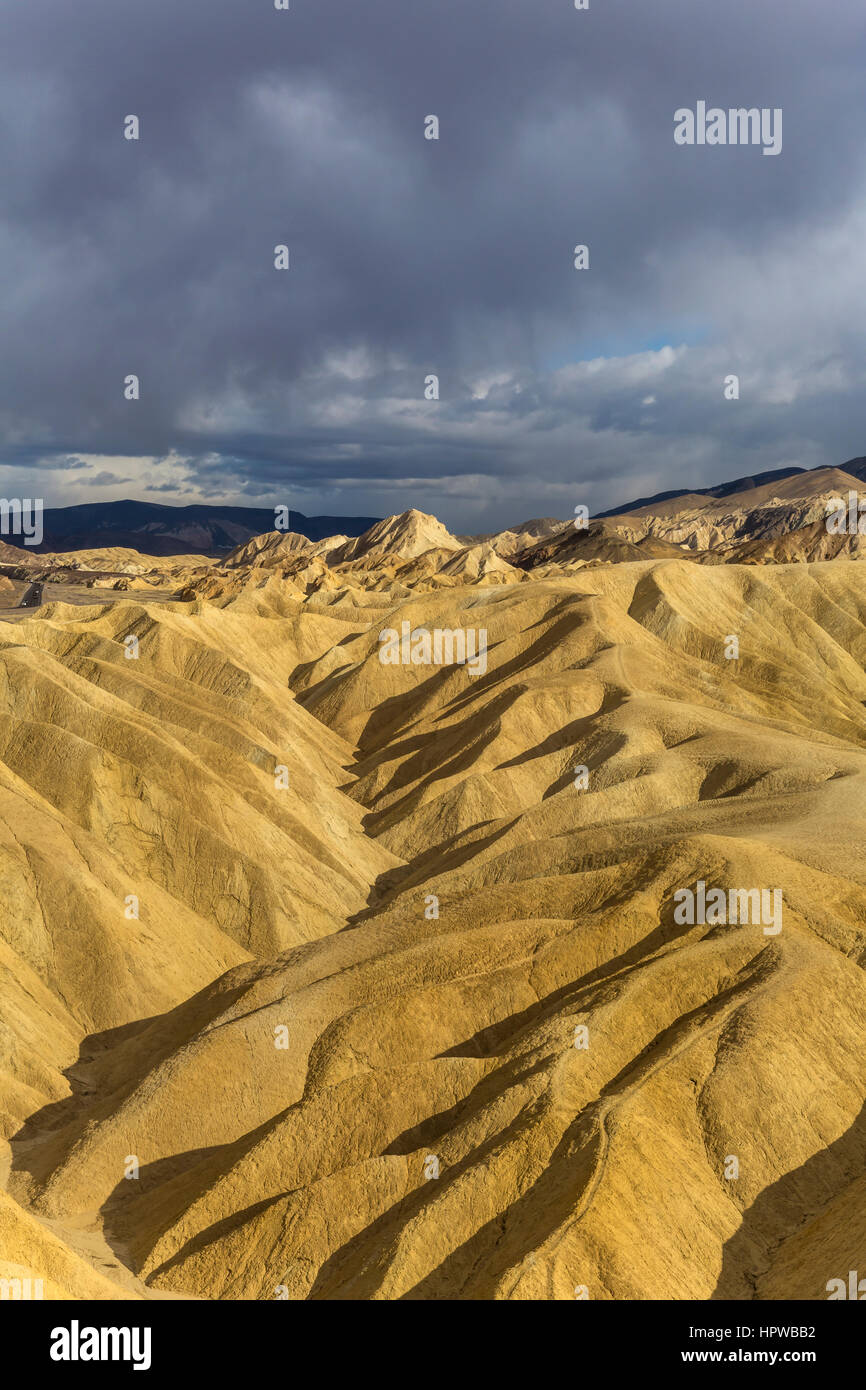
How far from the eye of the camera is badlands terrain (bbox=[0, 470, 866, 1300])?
80.1 ft

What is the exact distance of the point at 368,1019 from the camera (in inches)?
1277

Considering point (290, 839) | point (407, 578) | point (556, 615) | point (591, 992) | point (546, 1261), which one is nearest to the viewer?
point (546, 1261)

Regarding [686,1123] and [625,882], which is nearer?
[686,1123]

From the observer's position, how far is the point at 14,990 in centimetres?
3900

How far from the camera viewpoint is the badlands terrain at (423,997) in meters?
24.4

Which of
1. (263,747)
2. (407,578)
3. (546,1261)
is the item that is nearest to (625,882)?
(546,1261)

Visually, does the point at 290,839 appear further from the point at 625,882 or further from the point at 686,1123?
the point at 686,1123

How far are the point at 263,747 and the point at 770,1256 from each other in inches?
1654

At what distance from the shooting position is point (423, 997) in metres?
32.8

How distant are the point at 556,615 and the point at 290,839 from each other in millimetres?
38571
